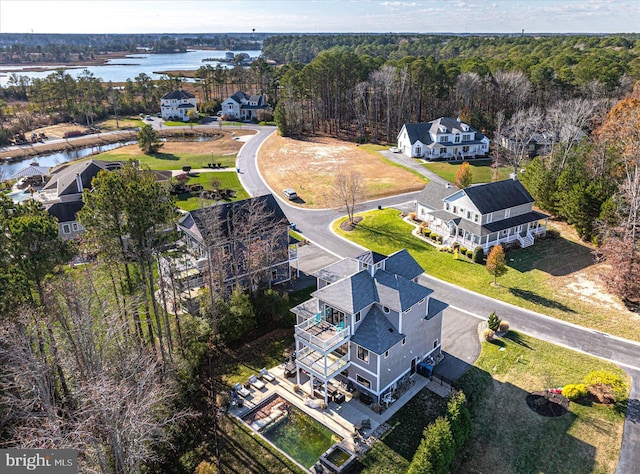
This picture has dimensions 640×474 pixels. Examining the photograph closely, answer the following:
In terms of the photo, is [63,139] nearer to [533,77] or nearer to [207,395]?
[207,395]

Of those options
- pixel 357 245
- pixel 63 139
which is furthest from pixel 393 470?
pixel 63 139

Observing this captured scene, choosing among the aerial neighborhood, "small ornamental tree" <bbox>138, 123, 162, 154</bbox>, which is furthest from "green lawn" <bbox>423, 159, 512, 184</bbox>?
Answer: "small ornamental tree" <bbox>138, 123, 162, 154</bbox>

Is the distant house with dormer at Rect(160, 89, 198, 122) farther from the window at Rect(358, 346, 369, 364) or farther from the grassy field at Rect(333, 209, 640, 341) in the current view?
the window at Rect(358, 346, 369, 364)

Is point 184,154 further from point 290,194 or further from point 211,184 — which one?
point 290,194

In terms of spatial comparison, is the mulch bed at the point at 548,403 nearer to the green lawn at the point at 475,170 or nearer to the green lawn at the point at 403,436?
the green lawn at the point at 403,436

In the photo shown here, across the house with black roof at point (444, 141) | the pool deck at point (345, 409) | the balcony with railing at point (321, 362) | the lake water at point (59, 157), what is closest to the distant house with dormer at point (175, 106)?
the lake water at point (59, 157)

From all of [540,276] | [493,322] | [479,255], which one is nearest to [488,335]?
[493,322]
